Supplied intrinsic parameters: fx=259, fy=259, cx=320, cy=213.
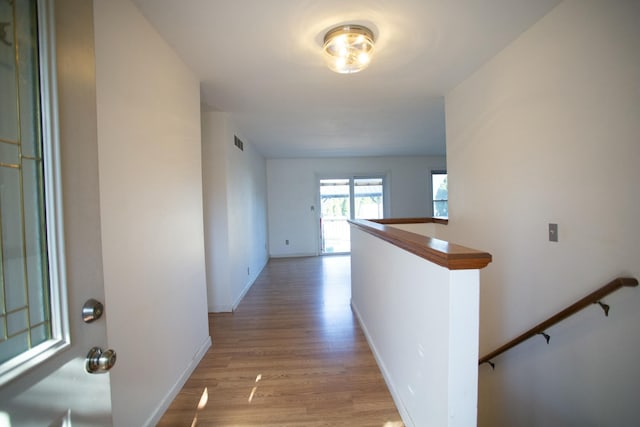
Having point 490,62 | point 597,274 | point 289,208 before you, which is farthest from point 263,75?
point 289,208

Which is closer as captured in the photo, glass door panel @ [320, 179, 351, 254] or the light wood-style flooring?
the light wood-style flooring

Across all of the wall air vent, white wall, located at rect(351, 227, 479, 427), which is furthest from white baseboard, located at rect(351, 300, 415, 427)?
the wall air vent

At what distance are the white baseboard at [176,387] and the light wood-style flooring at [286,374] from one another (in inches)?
1.4

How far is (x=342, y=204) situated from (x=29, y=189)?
20.2 ft

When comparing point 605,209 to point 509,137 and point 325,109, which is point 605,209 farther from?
point 325,109

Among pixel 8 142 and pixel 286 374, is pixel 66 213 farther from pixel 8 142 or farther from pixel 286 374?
pixel 286 374

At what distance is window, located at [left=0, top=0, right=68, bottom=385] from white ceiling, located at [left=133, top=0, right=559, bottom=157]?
1136 mm

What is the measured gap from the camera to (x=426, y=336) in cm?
118

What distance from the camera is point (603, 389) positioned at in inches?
53.6

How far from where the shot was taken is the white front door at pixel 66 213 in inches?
21.2

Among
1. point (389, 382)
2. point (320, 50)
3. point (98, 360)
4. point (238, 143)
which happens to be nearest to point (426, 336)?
point (389, 382)

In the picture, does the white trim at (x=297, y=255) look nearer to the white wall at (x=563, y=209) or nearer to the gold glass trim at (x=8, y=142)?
the white wall at (x=563, y=209)

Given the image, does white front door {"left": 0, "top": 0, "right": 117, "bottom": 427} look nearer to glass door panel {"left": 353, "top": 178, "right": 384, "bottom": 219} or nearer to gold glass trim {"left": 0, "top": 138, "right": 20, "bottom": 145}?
gold glass trim {"left": 0, "top": 138, "right": 20, "bottom": 145}

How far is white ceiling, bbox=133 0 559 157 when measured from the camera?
1.49 meters
